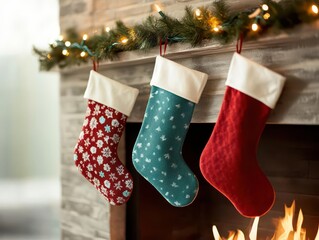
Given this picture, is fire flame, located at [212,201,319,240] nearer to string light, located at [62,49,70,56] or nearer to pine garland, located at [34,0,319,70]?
pine garland, located at [34,0,319,70]

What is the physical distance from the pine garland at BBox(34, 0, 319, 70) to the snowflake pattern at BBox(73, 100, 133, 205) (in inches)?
9.9

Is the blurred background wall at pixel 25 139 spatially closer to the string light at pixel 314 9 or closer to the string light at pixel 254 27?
the string light at pixel 254 27

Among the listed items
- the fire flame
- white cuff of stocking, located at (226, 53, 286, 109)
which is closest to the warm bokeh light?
white cuff of stocking, located at (226, 53, 286, 109)

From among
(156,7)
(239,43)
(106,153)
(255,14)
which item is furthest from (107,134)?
(255,14)

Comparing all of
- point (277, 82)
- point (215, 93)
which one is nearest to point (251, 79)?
point (277, 82)

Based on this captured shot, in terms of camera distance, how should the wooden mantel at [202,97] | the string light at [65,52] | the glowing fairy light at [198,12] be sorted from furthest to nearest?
the string light at [65,52], the glowing fairy light at [198,12], the wooden mantel at [202,97]

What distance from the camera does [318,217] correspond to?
1770 mm

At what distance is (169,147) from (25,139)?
128 cm

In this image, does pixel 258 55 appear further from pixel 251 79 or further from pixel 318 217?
pixel 318 217

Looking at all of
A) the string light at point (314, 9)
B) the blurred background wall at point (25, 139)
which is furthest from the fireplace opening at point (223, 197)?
the blurred background wall at point (25, 139)

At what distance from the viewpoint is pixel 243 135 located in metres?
1.46

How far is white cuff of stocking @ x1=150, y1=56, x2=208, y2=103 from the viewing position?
158 centimetres

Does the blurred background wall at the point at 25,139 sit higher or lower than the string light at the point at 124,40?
lower

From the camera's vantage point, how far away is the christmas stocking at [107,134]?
1.82 metres
